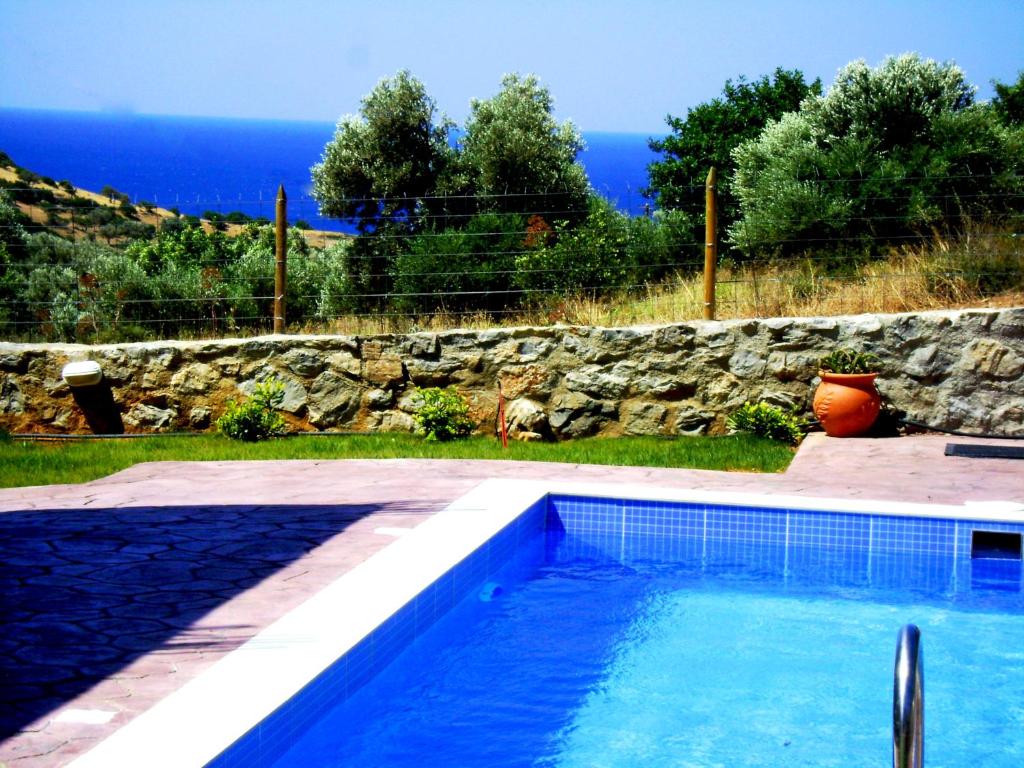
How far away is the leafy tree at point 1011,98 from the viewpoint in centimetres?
1833

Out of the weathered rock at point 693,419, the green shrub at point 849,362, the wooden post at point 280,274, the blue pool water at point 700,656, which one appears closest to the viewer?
the blue pool water at point 700,656

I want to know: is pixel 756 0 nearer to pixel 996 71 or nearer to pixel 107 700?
pixel 996 71

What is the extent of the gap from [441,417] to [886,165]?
246 inches

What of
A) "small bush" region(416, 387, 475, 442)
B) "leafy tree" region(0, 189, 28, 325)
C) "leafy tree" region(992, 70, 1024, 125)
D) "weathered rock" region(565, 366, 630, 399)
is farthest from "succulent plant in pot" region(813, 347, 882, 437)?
"leafy tree" region(0, 189, 28, 325)

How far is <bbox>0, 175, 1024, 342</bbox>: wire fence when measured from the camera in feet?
36.1

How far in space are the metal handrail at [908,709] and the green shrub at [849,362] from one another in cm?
769

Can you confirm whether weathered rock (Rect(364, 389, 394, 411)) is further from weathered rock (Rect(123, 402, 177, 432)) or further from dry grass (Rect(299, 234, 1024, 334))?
weathered rock (Rect(123, 402, 177, 432))

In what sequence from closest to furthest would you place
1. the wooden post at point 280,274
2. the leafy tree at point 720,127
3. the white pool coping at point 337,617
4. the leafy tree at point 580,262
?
the white pool coping at point 337,617
the wooden post at point 280,274
the leafy tree at point 580,262
the leafy tree at point 720,127

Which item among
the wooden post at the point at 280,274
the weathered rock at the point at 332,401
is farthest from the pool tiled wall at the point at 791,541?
the wooden post at the point at 280,274

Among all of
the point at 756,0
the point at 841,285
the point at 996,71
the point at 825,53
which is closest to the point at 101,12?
the point at 825,53

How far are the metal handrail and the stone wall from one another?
8049 mm

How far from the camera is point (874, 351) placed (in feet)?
33.9

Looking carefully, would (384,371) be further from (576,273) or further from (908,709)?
(908,709)

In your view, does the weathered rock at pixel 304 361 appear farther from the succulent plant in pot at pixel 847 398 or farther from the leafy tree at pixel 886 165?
the leafy tree at pixel 886 165
